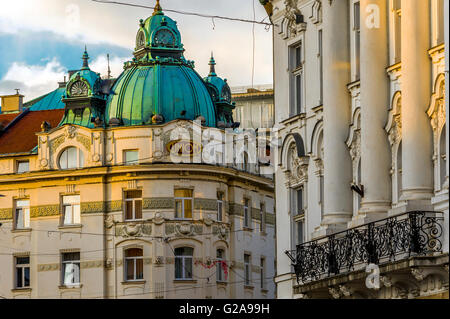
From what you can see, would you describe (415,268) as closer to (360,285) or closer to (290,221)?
(360,285)

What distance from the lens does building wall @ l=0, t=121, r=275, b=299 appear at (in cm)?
7175

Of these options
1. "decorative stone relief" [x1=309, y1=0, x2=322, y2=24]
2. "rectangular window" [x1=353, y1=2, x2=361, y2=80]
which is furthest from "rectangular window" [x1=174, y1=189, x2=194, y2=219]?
"rectangular window" [x1=353, y1=2, x2=361, y2=80]

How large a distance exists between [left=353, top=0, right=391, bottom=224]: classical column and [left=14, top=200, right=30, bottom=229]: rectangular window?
39.3m

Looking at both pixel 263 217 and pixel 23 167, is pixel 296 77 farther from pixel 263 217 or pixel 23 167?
pixel 263 217

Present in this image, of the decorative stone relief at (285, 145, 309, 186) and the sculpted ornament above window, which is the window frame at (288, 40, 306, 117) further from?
the sculpted ornament above window

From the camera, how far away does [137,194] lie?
72500 mm

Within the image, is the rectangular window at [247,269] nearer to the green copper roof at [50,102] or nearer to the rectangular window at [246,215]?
the rectangular window at [246,215]

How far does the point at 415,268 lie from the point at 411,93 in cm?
420

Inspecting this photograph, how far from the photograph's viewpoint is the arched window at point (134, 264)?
2825 inches

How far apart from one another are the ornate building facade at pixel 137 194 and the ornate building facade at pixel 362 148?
2768 centimetres

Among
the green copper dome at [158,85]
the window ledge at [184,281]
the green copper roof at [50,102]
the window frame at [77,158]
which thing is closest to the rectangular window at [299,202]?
the window ledge at [184,281]
